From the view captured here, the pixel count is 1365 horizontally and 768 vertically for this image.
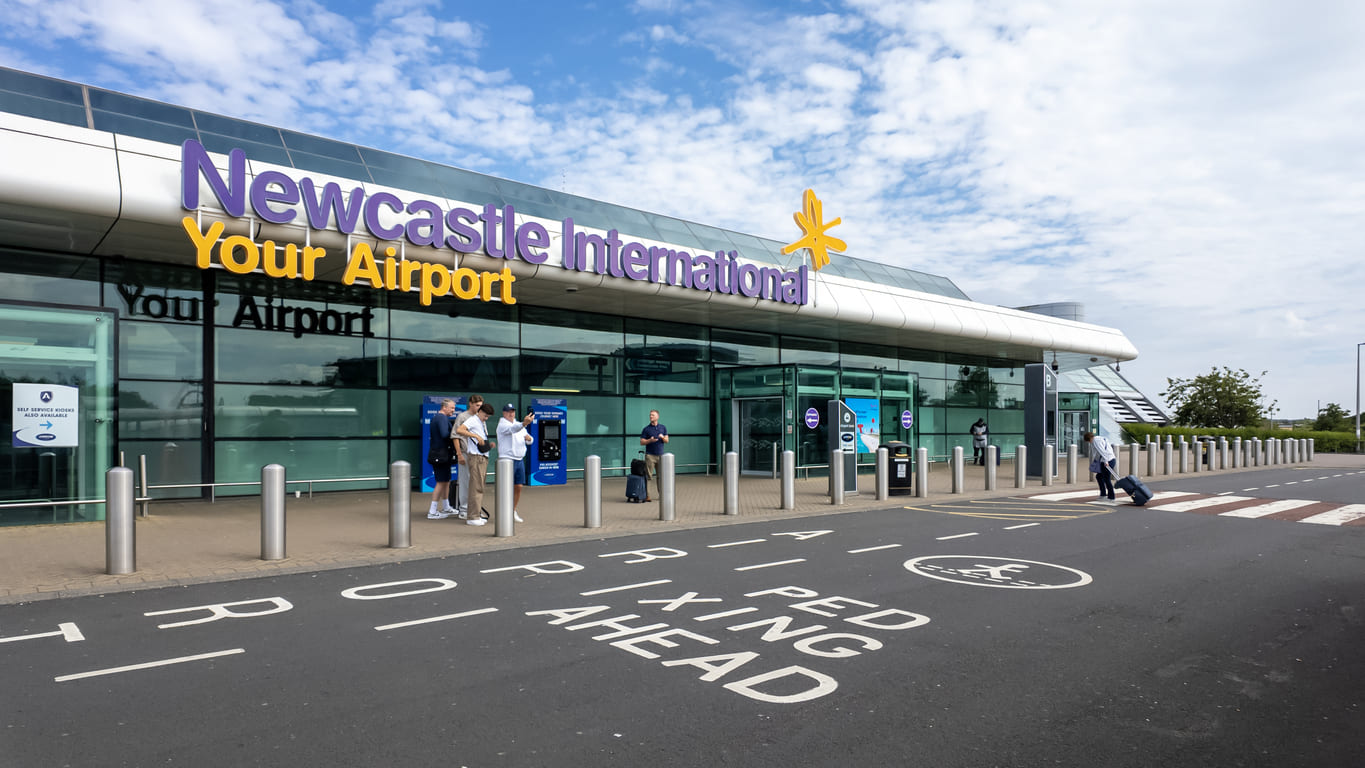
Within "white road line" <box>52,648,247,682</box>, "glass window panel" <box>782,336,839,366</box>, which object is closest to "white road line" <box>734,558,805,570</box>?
"white road line" <box>52,648,247,682</box>

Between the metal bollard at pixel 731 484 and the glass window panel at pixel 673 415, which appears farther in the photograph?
the glass window panel at pixel 673 415

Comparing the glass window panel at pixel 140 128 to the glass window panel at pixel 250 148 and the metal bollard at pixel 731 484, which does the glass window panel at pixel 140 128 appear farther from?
the metal bollard at pixel 731 484

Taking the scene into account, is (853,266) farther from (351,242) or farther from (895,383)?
(351,242)

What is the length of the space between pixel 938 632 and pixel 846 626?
25.2 inches

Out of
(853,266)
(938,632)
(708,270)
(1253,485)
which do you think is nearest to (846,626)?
(938,632)

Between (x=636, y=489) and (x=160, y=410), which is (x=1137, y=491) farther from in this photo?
(x=160, y=410)

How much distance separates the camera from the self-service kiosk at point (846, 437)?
16438mm

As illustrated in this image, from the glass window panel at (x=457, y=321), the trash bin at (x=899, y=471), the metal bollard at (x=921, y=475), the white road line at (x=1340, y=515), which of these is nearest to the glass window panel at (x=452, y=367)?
the glass window panel at (x=457, y=321)

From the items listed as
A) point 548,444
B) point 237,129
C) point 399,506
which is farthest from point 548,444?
point 399,506

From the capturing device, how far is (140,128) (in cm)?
1363

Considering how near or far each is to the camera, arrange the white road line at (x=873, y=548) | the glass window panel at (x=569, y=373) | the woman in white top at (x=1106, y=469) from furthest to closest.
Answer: the glass window panel at (x=569, y=373)
the woman in white top at (x=1106, y=469)
the white road line at (x=873, y=548)

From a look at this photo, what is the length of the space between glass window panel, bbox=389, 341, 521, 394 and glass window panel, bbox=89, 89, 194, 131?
5.23m

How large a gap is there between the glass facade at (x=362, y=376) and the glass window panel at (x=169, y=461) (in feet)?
0.07

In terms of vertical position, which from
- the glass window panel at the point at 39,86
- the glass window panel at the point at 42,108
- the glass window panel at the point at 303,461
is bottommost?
the glass window panel at the point at 303,461
